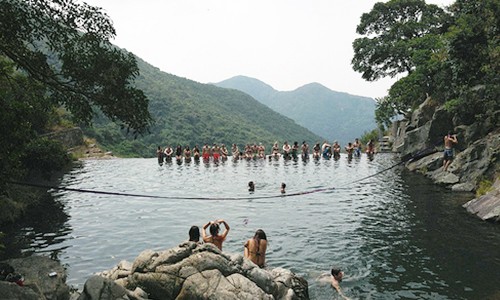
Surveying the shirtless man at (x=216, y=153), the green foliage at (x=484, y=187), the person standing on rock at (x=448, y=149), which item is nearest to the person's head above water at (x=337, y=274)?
the green foliage at (x=484, y=187)

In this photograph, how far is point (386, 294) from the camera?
11.7 meters

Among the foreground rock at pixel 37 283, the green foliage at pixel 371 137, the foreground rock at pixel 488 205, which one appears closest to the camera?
the foreground rock at pixel 37 283

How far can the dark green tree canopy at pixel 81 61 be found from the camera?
34.7 feet

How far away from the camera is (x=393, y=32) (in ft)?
174

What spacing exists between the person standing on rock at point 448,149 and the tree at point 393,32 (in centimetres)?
2288

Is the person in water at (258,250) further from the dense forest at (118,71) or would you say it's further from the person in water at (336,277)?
the dense forest at (118,71)

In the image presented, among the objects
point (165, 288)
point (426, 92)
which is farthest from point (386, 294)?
point (426, 92)

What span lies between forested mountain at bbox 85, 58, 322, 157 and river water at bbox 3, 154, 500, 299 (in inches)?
1858

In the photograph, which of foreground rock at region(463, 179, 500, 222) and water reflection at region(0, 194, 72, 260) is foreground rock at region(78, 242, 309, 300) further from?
foreground rock at region(463, 179, 500, 222)

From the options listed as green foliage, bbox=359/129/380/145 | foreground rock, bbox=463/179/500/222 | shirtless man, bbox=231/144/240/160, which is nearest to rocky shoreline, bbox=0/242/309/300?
foreground rock, bbox=463/179/500/222

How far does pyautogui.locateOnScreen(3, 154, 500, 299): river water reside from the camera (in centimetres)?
1290

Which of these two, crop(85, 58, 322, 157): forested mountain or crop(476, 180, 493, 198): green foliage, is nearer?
crop(476, 180, 493, 198): green foliage

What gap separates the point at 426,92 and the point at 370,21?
15.3 m

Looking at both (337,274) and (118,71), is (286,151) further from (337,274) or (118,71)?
(118,71)
